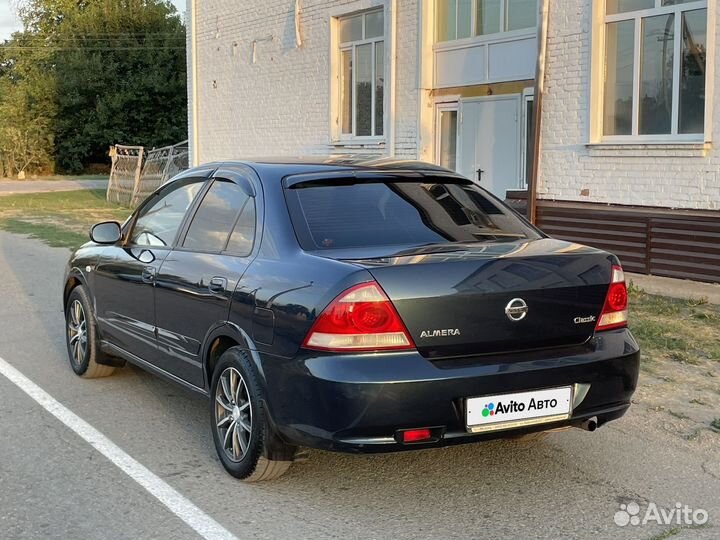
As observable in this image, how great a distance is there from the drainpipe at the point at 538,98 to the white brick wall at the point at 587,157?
0.13 m

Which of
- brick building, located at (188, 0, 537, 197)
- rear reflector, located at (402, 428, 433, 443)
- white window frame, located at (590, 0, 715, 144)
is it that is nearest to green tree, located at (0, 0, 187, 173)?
brick building, located at (188, 0, 537, 197)

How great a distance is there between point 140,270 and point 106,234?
653mm

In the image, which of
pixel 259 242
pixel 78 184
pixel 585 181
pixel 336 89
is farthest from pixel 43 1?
pixel 259 242

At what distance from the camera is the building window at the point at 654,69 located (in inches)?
414

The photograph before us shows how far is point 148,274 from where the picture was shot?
5.56m

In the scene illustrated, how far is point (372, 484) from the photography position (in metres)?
4.55

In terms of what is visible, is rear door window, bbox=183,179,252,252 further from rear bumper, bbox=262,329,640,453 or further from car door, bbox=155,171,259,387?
rear bumper, bbox=262,329,640,453

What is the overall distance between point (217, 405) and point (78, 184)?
3496cm

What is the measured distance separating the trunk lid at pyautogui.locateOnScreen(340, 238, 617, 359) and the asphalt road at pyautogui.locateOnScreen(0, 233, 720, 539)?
0.75 m

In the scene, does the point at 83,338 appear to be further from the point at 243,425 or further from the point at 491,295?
the point at 491,295

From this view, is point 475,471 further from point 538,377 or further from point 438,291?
point 438,291

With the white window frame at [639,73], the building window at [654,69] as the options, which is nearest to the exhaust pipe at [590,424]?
the white window frame at [639,73]

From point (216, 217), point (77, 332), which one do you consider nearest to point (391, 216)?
point (216, 217)

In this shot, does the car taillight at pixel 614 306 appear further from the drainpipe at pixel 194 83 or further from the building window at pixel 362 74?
the drainpipe at pixel 194 83
